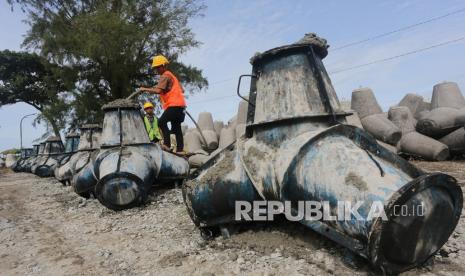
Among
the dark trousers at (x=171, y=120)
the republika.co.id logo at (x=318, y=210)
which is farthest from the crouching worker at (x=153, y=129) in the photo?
the republika.co.id logo at (x=318, y=210)

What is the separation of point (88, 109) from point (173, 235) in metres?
15.1

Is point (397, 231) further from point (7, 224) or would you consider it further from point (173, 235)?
point (7, 224)

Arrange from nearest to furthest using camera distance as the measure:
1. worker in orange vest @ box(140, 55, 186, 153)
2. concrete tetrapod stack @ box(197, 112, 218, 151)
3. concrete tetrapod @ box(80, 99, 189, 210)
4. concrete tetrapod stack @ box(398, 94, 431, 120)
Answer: concrete tetrapod @ box(80, 99, 189, 210), worker in orange vest @ box(140, 55, 186, 153), concrete tetrapod stack @ box(398, 94, 431, 120), concrete tetrapod stack @ box(197, 112, 218, 151)

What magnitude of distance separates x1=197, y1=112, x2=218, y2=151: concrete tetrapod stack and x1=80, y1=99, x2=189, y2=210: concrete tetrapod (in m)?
5.31

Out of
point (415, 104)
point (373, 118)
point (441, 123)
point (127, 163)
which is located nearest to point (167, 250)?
point (127, 163)

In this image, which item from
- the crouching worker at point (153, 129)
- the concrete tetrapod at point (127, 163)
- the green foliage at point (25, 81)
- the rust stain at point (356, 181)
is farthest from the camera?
the green foliage at point (25, 81)

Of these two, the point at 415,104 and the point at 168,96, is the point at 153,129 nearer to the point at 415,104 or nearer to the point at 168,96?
the point at 168,96

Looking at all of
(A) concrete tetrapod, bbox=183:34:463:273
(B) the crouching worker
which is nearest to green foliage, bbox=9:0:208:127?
(B) the crouching worker

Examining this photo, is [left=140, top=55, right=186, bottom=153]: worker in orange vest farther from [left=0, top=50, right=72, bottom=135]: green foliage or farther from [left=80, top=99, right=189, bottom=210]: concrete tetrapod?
[left=0, top=50, right=72, bottom=135]: green foliage

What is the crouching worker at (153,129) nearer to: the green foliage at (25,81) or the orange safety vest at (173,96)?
the orange safety vest at (173,96)

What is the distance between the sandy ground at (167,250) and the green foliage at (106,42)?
12.6 metres

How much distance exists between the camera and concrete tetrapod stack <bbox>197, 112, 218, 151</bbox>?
38.2 feet

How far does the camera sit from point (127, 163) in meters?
5.00

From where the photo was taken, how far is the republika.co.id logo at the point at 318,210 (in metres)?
2.15
